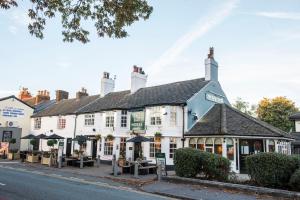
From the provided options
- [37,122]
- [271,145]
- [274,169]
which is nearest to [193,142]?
Answer: [271,145]

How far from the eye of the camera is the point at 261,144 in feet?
76.0

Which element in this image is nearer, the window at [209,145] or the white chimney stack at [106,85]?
the window at [209,145]

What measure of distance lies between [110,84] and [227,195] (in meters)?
27.7

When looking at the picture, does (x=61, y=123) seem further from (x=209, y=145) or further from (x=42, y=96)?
(x=209, y=145)

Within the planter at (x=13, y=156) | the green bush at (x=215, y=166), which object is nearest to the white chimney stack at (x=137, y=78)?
the planter at (x=13, y=156)

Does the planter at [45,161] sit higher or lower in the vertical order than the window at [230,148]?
lower

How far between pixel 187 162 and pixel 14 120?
30382 millimetres

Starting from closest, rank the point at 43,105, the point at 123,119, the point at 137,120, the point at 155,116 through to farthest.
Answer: the point at 155,116, the point at 137,120, the point at 123,119, the point at 43,105

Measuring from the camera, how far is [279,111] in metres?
49.1

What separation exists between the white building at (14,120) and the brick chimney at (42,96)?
5131mm

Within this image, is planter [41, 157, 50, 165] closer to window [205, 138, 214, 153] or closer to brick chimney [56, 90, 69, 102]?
window [205, 138, 214, 153]

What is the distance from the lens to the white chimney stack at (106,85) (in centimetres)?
3674

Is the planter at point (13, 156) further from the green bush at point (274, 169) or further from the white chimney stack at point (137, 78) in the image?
the green bush at point (274, 169)

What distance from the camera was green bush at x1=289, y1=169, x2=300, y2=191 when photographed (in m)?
11.4
